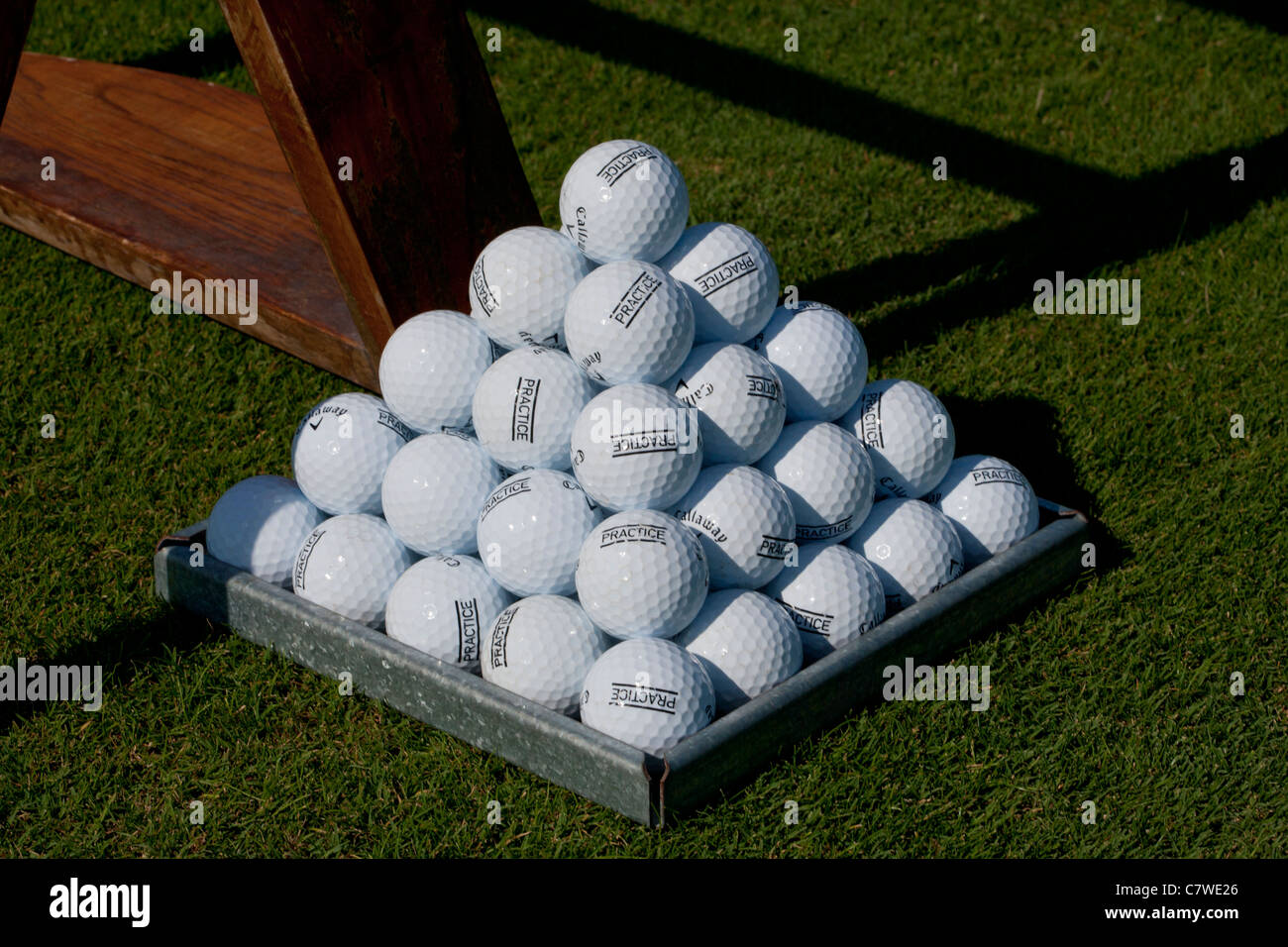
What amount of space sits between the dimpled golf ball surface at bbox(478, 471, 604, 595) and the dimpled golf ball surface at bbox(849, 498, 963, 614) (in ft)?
2.83

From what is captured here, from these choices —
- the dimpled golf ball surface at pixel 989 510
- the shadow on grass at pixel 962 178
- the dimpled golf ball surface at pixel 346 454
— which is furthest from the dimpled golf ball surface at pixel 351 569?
the shadow on grass at pixel 962 178

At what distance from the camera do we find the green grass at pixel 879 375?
3.56 meters

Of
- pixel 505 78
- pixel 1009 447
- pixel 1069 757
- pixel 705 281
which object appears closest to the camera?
pixel 1069 757

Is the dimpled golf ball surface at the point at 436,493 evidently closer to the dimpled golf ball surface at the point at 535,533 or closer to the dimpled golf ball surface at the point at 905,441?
the dimpled golf ball surface at the point at 535,533

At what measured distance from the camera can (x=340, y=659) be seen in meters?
3.94

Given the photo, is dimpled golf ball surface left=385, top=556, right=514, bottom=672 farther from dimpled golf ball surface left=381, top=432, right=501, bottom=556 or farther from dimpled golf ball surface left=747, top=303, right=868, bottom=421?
dimpled golf ball surface left=747, top=303, right=868, bottom=421

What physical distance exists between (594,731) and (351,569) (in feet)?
3.33

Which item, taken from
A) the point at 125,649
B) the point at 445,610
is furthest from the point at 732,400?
the point at 125,649

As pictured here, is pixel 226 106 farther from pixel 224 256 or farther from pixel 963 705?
pixel 963 705

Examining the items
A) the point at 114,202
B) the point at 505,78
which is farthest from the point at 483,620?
A: the point at 505,78

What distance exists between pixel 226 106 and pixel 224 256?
1.54 metres

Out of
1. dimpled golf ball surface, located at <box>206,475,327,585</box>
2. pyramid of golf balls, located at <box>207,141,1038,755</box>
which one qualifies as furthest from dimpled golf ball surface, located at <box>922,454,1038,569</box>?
dimpled golf ball surface, located at <box>206,475,327,585</box>

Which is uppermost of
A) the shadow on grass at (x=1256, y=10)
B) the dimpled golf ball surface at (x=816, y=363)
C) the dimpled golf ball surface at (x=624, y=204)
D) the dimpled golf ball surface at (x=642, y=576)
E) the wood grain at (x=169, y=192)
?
the shadow on grass at (x=1256, y=10)

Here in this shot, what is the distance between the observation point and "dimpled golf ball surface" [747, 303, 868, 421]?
14.3ft
